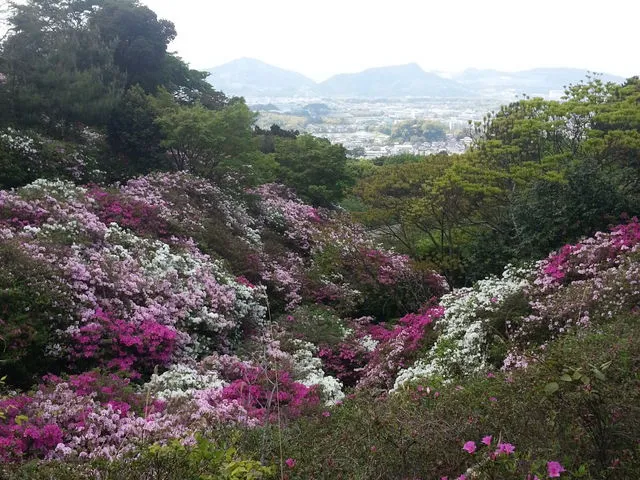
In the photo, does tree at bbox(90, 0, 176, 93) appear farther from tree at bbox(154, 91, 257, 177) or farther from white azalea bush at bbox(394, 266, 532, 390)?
white azalea bush at bbox(394, 266, 532, 390)

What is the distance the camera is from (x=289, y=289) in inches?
468

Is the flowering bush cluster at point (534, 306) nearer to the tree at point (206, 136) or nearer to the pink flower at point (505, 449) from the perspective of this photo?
the pink flower at point (505, 449)

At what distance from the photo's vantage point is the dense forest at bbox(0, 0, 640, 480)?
3.12 metres

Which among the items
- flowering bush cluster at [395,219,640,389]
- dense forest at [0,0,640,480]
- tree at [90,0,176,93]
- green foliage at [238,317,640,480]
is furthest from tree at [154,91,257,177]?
green foliage at [238,317,640,480]

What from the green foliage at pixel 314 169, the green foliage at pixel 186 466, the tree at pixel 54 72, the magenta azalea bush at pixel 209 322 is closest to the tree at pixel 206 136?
the tree at pixel 54 72

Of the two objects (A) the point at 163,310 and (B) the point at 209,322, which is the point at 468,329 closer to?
(B) the point at 209,322

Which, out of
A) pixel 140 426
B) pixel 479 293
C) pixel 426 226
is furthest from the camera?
pixel 426 226

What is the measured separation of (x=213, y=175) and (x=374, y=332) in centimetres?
766

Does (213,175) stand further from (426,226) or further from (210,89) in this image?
(210,89)

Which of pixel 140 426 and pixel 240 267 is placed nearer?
pixel 140 426

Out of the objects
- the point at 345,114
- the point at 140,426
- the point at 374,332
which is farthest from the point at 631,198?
the point at 345,114

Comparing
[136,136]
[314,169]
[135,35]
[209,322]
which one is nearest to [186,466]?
[209,322]

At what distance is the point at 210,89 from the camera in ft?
85.1

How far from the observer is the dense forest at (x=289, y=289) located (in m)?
3.12
